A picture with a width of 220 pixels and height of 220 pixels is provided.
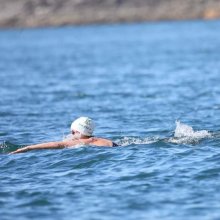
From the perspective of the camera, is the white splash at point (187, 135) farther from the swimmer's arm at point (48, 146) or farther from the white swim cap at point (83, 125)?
the swimmer's arm at point (48, 146)

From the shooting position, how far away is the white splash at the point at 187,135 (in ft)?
66.5

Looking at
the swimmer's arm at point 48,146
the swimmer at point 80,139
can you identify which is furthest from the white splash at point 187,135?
the swimmer's arm at point 48,146

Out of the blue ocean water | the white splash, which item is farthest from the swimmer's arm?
the white splash

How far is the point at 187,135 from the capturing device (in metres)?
20.8

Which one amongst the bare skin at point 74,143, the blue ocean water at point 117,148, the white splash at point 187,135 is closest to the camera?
the blue ocean water at point 117,148

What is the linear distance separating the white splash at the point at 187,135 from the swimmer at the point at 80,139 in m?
1.47

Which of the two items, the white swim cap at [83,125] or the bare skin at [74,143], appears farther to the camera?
the bare skin at [74,143]

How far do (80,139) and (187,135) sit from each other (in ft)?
8.21

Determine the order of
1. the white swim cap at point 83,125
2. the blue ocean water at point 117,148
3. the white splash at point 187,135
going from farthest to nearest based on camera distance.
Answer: the white splash at point 187,135
the white swim cap at point 83,125
the blue ocean water at point 117,148

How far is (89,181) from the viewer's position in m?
16.9

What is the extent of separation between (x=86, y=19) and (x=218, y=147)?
11966cm

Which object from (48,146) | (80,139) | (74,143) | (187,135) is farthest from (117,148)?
(187,135)

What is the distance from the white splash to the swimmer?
A: 147 cm

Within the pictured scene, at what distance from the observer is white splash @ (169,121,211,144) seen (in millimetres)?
20277
